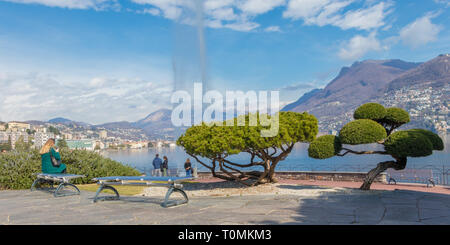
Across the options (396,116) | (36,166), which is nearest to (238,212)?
(396,116)

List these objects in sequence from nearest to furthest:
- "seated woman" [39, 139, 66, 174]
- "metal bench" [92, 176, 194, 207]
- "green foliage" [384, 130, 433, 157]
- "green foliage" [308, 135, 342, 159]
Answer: "metal bench" [92, 176, 194, 207], "seated woman" [39, 139, 66, 174], "green foliage" [384, 130, 433, 157], "green foliage" [308, 135, 342, 159]

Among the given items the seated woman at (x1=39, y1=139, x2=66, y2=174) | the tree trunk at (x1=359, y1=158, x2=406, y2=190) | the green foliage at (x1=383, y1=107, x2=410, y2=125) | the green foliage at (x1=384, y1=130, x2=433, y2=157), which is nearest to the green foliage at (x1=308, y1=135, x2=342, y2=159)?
the tree trunk at (x1=359, y1=158, x2=406, y2=190)

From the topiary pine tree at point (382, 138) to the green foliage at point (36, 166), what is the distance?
336 inches

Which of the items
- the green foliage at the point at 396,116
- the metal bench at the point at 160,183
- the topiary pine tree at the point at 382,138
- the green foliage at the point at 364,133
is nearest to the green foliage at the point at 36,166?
the metal bench at the point at 160,183

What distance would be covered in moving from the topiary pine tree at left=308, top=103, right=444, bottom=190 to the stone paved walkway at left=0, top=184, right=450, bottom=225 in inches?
92.5

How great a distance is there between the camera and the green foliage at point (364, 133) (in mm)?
10539

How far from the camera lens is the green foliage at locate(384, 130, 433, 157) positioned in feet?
33.3

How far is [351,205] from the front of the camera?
704 cm

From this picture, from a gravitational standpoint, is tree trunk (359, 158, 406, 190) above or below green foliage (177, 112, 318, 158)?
below

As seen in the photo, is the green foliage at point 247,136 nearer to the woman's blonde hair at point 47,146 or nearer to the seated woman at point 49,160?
the seated woman at point 49,160

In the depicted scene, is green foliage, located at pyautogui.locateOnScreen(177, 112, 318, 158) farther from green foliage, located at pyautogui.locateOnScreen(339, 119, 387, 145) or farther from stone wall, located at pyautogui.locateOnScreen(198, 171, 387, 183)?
stone wall, located at pyautogui.locateOnScreen(198, 171, 387, 183)
